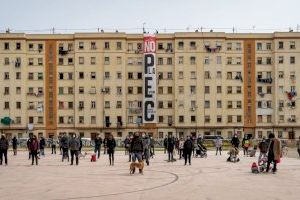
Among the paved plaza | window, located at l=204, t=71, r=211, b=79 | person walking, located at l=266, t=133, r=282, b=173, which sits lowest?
the paved plaza

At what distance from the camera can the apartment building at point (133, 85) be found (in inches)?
3858

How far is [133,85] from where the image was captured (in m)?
98.7

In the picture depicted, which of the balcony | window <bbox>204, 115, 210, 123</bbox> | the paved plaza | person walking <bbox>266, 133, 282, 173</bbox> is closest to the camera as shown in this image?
the paved plaza

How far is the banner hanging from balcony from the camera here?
9669cm

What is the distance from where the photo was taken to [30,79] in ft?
324

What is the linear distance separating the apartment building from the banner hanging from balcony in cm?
106

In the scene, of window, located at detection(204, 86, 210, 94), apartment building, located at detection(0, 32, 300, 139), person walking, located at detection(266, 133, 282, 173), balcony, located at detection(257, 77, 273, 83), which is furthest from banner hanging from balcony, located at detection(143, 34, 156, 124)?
person walking, located at detection(266, 133, 282, 173)

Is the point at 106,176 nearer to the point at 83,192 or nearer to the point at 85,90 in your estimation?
the point at 83,192

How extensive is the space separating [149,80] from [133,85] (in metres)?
3.44

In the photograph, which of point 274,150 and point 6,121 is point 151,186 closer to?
point 274,150

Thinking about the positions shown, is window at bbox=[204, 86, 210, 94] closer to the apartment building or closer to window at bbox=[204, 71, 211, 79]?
the apartment building

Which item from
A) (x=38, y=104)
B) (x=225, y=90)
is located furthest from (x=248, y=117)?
(x=38, y=104)

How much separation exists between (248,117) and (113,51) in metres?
24.8

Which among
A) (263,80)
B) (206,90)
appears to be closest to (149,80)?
(206,90)
